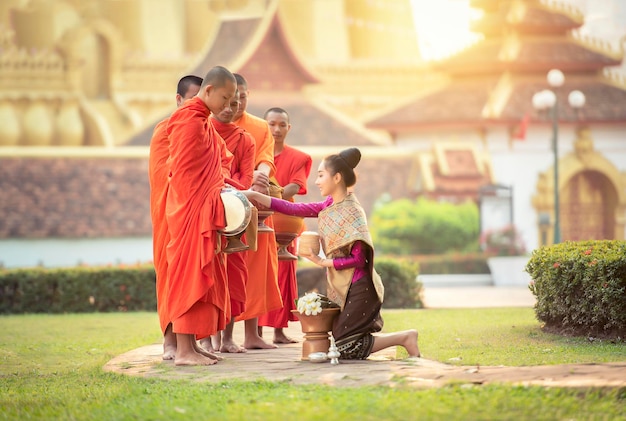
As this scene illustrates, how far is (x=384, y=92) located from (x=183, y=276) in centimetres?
2164

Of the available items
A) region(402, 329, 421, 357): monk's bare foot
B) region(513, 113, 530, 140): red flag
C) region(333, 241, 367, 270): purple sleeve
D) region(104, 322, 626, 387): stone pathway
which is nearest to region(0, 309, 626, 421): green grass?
region(104, 322, 626, 387): stone pathway

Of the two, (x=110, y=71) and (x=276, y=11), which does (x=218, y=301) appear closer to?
(x=276, y=11)

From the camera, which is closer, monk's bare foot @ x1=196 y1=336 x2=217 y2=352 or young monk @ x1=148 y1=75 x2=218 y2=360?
young monk @ x1=148 y1=75 x2=218 y2=360

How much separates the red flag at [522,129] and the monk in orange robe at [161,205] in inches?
650

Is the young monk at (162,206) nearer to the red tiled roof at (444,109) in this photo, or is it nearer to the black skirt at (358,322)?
the black skirt at (358,322)

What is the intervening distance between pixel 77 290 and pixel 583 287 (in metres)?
7.44

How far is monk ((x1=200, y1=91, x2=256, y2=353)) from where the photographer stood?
690 cm

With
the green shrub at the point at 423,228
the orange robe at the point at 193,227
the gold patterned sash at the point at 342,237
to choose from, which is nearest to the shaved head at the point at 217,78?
the orange robe at the point at 193,227

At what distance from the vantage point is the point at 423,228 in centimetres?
2145

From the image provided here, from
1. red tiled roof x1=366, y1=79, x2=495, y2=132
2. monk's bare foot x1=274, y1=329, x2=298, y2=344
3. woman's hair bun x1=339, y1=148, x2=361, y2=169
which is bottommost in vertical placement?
monk's bare foot x1=274, y1=329, x2=298, y2=344

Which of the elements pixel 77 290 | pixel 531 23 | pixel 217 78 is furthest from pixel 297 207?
pixel 531 23

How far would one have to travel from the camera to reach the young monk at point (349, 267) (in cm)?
627

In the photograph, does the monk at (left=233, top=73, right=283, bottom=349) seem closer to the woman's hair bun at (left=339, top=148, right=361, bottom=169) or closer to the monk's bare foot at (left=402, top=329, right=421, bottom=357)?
the woman's hair bun at (left=339, top=148, right=361, bottom=169)

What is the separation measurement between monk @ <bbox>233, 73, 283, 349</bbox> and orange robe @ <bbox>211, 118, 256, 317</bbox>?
88 mm
